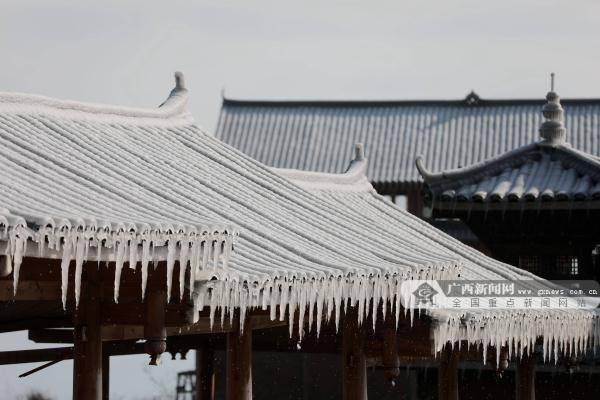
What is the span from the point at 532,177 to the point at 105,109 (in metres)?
9.66

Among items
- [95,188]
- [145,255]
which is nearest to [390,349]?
[95,188]

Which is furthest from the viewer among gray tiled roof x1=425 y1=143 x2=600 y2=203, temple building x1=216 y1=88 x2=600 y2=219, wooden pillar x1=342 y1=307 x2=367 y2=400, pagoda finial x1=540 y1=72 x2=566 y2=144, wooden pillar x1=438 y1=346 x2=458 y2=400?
temple building x1=216 y1=88 x2=600 y2=219

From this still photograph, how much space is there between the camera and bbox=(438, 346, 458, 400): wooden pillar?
→ 52.5ft

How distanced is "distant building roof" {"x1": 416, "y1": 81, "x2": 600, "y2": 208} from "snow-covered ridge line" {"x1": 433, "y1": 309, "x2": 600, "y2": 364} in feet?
11.7

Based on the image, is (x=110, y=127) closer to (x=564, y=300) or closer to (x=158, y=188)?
(x=158, y=188)

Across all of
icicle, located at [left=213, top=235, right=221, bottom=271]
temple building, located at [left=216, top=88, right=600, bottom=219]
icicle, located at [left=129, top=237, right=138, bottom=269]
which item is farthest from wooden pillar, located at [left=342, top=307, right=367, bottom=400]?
temple building, located at [left=216, top=88, right=600, bottom=219]

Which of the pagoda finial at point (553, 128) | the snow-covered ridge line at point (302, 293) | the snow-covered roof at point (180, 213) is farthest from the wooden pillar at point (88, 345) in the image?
the pagoda finial at point (553, 128)

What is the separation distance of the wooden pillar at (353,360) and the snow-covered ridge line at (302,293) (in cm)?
60

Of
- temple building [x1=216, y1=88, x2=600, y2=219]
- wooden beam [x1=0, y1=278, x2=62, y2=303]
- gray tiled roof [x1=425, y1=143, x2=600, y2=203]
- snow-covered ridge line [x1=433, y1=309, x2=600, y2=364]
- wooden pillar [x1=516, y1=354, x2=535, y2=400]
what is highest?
temple building [x1=216, y1=88, x2=600, y2=219]

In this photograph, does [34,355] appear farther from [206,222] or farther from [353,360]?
[206,222]

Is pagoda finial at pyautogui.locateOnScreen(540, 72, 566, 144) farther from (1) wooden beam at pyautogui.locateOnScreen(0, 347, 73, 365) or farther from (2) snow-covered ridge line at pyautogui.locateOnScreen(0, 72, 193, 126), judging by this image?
(1) wooden beam at pyautogui.locateOnScreen(0, 347, 73, 365)

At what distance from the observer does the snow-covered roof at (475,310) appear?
13.1m

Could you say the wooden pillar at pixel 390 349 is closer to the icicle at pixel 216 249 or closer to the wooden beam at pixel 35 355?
the wooden beam at pixel 35 355

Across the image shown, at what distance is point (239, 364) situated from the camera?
36.7 feet
